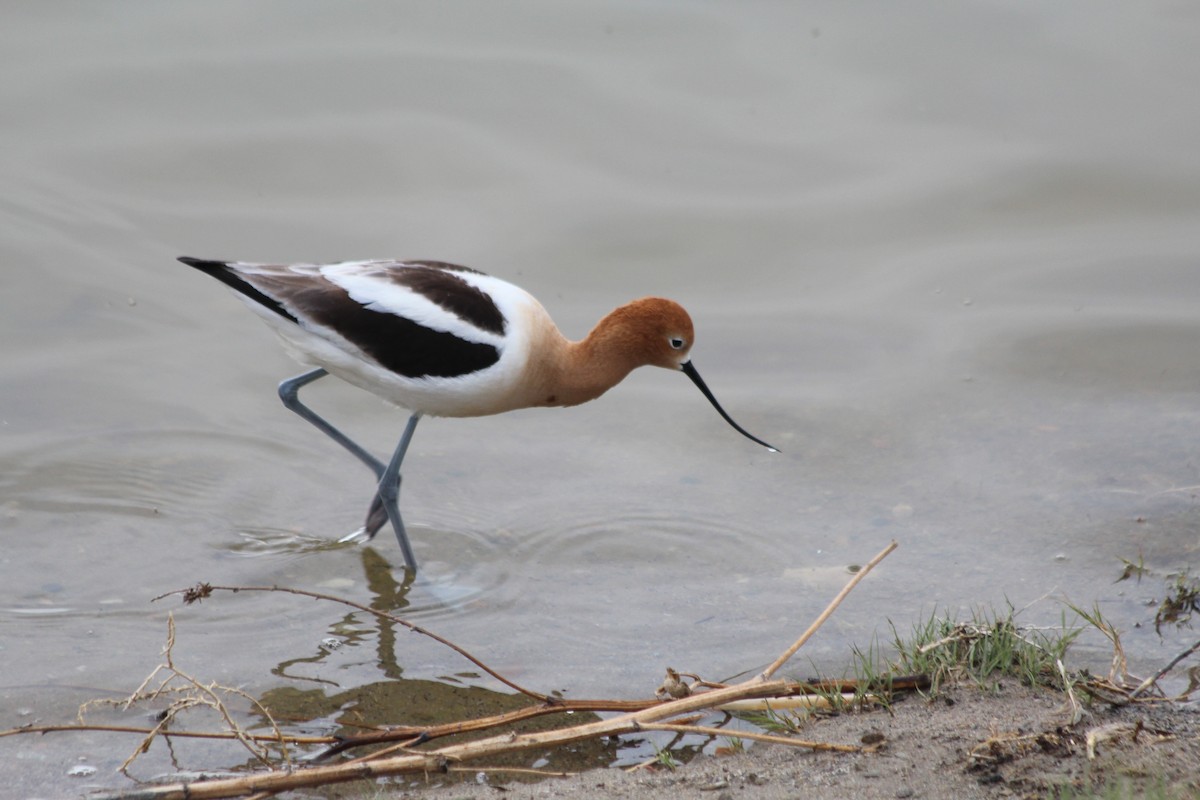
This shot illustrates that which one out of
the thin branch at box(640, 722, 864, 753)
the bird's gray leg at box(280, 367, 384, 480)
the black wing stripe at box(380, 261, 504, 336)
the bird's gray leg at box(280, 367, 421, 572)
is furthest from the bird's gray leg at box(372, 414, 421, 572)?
the thin branch at box(640, 722, 864, 753)

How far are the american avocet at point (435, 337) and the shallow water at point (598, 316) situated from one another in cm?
57

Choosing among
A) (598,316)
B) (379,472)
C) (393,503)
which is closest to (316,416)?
(379,472)

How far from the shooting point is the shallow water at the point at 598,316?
4738mm

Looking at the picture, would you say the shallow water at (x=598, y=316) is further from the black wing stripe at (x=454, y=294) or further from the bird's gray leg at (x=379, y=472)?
the black wing stripe at (x=454, y=294)

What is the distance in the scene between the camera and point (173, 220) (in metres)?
7.95

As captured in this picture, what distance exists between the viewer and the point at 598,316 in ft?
24.0

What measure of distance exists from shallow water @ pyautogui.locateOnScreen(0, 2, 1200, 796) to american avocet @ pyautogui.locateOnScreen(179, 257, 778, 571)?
22.5 inches

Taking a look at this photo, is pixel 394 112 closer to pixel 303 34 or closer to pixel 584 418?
pixel 303 34

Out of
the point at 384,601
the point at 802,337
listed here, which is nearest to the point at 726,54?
the point at 802,337

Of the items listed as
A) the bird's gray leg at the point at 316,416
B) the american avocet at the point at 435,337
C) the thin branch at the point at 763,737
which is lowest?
the thin branch at the point at 763,737

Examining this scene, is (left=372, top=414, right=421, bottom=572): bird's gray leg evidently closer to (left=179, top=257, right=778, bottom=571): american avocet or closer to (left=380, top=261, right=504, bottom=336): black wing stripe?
(left=179, top=257, right=778, bottom=571): american avocet

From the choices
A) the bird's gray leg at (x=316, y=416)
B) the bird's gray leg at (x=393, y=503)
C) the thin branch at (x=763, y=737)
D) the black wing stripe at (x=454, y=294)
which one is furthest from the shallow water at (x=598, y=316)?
the black wing stripe at (x=454, y=294)

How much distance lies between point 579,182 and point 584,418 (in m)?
2.38

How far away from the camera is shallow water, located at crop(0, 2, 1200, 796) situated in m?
4.74
